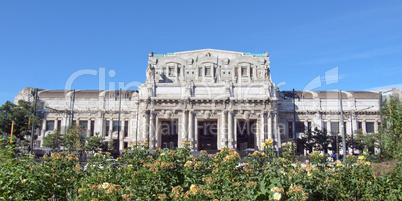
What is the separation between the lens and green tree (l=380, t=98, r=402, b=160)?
37.6 feet

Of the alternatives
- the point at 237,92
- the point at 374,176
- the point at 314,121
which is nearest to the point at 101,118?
the point at 237,92

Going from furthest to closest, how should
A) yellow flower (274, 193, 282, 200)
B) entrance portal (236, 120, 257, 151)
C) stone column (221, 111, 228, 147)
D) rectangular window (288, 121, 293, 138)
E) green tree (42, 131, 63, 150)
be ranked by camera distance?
rectangular window (288, 121, 293, 138)
entrance portal (236, 120, 257, 151)
green tree (42, 131, 63, 150)
stone column (221, 111, 228, 147)
yellow flower (274, 193, 282, 200)

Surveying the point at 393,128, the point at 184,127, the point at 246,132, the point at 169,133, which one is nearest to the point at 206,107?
the point at 184,127

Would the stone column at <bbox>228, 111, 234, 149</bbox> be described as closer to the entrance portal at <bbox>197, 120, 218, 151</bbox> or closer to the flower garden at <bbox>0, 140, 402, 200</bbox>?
the entrance portal at <bbox>197, 120, 218, 151</bbox>

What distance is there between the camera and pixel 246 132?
47.9 meters

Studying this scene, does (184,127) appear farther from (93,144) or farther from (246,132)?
(93,144)

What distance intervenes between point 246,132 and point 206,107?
835 cm

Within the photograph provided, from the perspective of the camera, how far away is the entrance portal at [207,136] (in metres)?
47.8

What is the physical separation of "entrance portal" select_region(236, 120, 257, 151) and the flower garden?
35.5m

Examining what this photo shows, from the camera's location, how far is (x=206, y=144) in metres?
49.4

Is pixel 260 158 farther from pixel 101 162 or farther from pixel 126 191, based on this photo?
pixel 101 162

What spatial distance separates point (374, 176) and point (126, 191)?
20.5 ft

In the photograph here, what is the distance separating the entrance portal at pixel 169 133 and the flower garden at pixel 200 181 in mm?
36327

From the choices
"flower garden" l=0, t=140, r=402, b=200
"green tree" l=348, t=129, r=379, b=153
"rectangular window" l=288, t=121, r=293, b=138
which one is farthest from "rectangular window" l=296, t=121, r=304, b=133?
"flower garden" l=0, t=140, r=402, b=200
